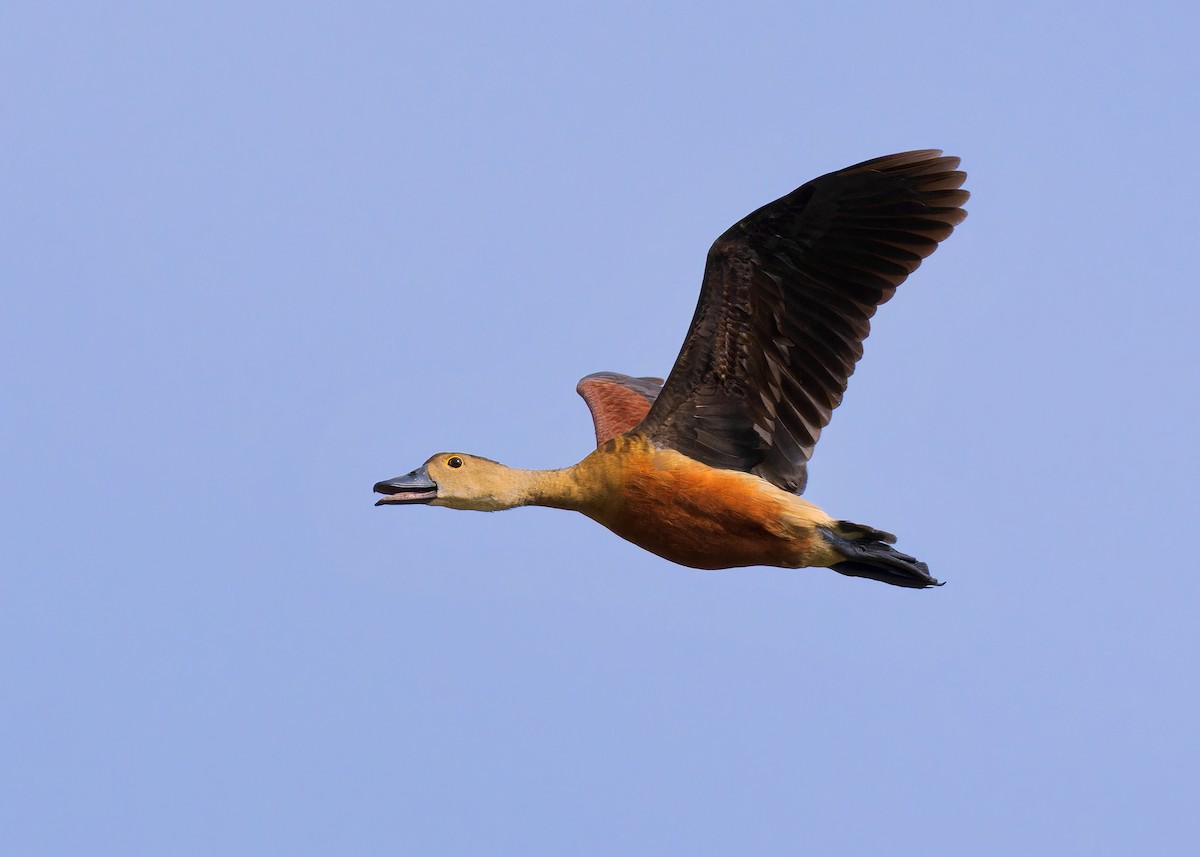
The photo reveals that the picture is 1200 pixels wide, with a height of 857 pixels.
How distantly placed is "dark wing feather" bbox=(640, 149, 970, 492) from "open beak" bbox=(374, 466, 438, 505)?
1089mm

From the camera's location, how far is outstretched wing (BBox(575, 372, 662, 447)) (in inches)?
461

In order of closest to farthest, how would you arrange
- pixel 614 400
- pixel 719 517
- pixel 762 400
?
pixel 719 517 < pixel 762 400 < pixel 614 400

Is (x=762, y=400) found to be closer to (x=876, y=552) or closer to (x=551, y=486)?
(x=876, y=552)

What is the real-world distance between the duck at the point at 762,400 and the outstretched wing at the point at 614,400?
4.23 ft

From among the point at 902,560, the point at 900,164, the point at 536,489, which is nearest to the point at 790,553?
the point at 902,560

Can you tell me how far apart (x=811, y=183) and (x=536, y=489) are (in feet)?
6.57

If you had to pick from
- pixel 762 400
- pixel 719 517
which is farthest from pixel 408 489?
pixel 762 400

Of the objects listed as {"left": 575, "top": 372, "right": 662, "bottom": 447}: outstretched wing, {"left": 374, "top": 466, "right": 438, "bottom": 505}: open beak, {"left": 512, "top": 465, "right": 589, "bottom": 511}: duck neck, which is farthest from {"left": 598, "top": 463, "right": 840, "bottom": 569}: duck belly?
{"left": 575, "top": 372, "right": 662, "bottom": 447}: outstretched wing

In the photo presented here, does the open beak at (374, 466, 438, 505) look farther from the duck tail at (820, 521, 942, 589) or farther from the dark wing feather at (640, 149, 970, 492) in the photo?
Result: the duck tail at (820, 521, 942, 589)

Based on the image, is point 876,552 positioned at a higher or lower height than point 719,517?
lower

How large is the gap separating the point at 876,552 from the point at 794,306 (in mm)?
1261

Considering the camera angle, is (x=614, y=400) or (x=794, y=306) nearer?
(x=794, y=306)

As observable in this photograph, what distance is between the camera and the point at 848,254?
33.2ft

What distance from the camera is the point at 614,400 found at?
12.1 meters
